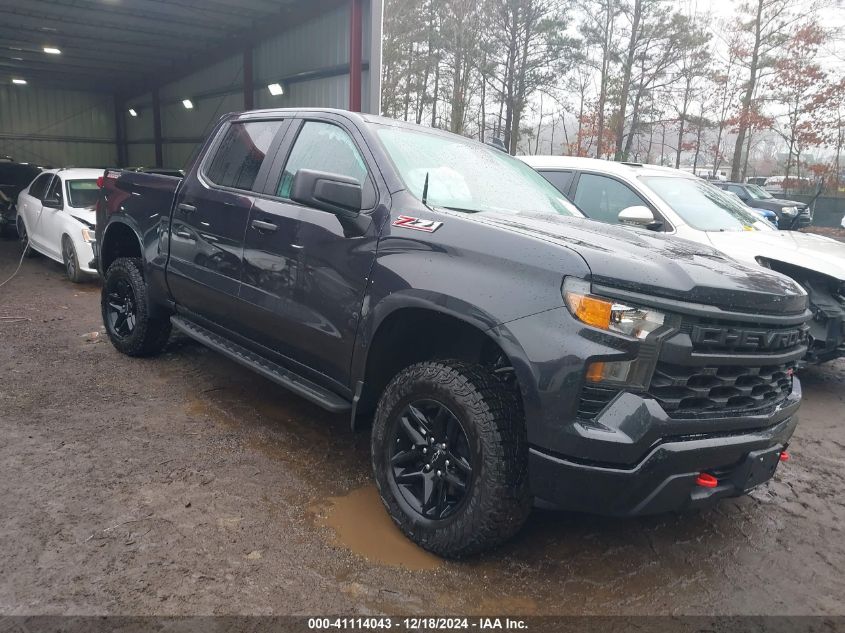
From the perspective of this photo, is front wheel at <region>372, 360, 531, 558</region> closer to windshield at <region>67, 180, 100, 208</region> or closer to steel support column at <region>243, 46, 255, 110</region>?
windshield at <region>67, 180, 100, 208</region>

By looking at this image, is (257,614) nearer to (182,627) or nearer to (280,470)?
(182,627)

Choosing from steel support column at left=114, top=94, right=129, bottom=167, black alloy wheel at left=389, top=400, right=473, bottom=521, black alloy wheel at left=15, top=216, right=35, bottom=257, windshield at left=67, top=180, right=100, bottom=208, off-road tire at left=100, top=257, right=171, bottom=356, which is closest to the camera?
black alloy wheel at left=389, top=400, right=473, bottom=521

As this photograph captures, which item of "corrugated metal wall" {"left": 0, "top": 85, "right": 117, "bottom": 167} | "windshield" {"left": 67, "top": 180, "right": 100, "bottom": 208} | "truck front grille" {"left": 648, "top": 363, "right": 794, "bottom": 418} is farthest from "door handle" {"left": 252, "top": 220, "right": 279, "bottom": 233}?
"corrugated metal wall" {"left": 0, "top": 85, "right": 117, "bottom": 167}

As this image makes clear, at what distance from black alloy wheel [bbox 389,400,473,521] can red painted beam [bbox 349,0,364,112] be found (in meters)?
8.29

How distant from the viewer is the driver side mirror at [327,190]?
2842 mm

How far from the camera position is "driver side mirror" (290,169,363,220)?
9.32 ft

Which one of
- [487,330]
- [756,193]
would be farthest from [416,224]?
[756,193]

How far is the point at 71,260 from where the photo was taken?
8.61 metres

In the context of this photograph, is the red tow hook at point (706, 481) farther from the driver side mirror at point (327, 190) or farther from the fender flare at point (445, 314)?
the driver side mirror at point (327, 190)

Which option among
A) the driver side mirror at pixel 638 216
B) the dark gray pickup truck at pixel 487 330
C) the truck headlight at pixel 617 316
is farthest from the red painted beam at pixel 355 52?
the truck headlight at pixel 617 316

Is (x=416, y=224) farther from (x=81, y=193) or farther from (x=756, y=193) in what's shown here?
(x=756, y=193)

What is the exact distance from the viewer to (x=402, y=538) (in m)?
2.84

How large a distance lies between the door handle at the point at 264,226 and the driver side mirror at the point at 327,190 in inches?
22.6

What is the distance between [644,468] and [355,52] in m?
9.18
